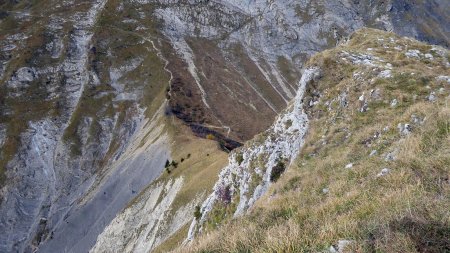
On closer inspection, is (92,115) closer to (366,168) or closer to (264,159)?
(264,159)

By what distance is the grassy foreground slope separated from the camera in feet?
20.8

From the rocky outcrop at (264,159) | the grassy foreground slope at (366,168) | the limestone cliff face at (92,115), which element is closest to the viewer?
the grassy foreground slope at (366,168)

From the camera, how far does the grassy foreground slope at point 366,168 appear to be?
250 inches

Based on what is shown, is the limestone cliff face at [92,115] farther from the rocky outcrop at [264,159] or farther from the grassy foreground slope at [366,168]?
the grassy foreground slope at [366,168]

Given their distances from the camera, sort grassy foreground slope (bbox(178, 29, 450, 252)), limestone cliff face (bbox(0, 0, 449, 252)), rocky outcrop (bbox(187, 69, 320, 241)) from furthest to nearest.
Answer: limestone cliff face (bbox(0, 0, 449, 252))
rocky outcrop (bbox(187, 69, 320, 241))
grassy foreground slope (bbox(178, 29, 450, 252))

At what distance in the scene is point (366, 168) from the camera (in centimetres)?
1205

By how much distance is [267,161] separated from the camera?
2669 cm

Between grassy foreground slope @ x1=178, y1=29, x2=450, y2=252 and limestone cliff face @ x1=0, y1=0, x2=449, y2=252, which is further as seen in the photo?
limestone cliff face @ x1=0, y1=0, x2=449, y2=252

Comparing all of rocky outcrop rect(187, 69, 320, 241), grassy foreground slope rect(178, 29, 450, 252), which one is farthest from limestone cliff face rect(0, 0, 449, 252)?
grassy foreground slope rect(178, 29, 450, 252)

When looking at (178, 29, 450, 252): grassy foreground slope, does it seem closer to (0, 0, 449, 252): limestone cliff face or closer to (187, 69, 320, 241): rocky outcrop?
(187, 69, 320, 241): rocky outcrop

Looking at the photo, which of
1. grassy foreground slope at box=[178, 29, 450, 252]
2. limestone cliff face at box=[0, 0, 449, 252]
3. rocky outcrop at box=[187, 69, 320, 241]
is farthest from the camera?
limestone cliff face at box=[0, 0, 449, 252]

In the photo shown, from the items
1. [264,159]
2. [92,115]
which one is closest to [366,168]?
[264,159]

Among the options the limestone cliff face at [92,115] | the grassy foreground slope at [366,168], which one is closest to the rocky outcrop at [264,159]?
the grassy foreground slope at [366,168]

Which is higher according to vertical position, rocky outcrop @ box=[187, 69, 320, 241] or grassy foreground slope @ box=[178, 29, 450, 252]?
grassy foreground slope @ box=[178, 29, 450, 252]
